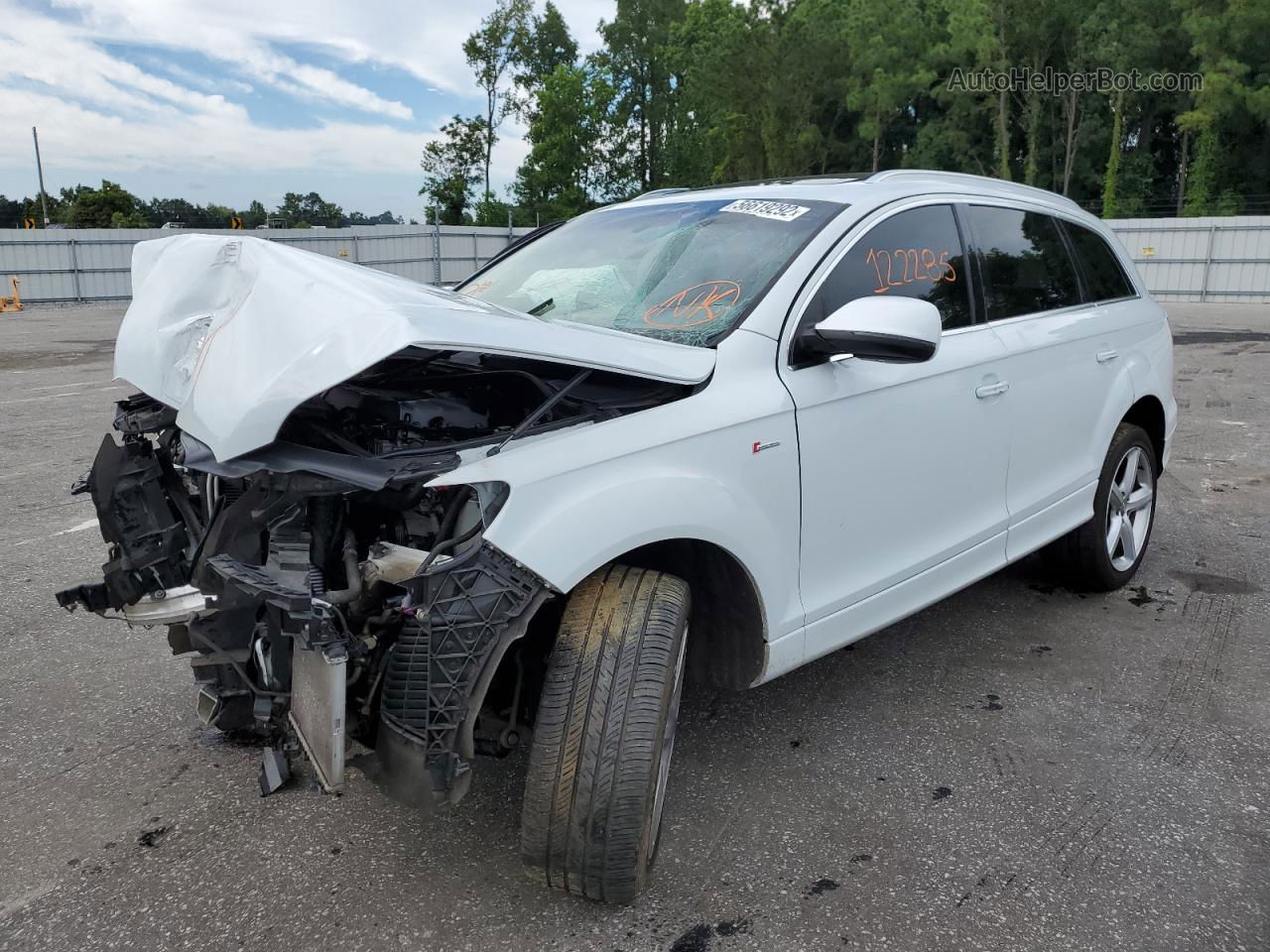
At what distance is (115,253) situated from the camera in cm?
2470

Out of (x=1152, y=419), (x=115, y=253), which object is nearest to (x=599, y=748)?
(x=1152, y=419)

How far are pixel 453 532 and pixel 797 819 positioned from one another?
4.20 ft

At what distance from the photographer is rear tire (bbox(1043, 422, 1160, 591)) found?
4.20 metres

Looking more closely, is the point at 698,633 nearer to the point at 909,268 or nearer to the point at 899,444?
the point at 899,444

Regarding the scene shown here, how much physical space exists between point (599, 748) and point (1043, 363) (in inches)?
94.6

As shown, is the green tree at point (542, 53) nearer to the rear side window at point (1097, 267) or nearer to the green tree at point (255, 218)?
the green tree at point (255, 218)

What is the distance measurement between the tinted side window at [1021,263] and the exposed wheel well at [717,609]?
62.7 inches

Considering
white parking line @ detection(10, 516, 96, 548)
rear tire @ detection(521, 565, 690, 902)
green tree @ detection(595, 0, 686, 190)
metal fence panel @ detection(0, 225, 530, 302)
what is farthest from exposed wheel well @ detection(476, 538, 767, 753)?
green tree @ detection(595, 0, 686, 190)

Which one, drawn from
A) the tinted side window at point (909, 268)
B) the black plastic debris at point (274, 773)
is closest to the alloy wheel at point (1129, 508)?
the tinted side window at point (909, 268)

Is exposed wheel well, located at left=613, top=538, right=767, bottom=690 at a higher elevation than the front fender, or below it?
below

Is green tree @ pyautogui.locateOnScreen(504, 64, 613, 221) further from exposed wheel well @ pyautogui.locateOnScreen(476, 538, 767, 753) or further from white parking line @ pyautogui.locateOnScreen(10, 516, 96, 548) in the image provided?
exposed wheel well @ pyautogui.locateOnScreen(476, 538, 767, 753)

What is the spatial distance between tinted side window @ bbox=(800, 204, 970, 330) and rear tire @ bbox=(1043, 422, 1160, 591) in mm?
1290

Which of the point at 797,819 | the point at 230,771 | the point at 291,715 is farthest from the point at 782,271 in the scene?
the point at 230,771

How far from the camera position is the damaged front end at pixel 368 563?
2.08 meters
